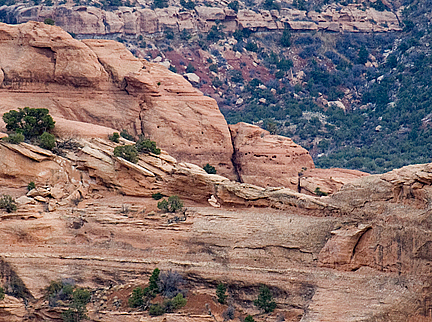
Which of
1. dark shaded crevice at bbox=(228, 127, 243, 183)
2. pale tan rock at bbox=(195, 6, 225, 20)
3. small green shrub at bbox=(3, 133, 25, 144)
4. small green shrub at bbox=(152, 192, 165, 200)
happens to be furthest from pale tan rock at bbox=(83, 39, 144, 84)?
pale tan rock at bbox=(195, 6, 225, 20)

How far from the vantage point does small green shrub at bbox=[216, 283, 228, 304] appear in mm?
54312

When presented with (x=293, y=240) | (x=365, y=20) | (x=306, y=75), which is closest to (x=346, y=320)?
(x=293, y=240)

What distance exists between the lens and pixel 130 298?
54.4 meters

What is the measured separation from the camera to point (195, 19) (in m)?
131

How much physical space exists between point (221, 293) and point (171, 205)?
918cm

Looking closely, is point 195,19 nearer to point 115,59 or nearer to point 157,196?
point 115,59

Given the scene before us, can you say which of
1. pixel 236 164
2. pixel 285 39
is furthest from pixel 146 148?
pixel 285 39

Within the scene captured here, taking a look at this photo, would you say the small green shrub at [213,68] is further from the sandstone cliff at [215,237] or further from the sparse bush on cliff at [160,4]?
the sandstone cliff at [215,237]

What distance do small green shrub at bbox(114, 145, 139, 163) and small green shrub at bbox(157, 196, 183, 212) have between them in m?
4.86

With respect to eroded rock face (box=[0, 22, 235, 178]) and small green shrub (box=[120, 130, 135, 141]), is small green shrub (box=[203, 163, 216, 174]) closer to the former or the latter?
eroded rock face (box=[0, 22, 235, 178])

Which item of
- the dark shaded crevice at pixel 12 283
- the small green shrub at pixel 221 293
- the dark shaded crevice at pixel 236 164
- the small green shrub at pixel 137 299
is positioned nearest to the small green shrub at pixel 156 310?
the small green shrub at pixel 137 299

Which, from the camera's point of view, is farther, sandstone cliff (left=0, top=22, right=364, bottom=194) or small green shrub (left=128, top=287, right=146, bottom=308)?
sandstone cliff (left=0, top=22, right=364, bottom=194)

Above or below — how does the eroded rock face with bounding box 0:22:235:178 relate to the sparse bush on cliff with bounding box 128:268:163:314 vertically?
above

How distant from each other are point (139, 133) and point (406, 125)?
4692 centimetres
